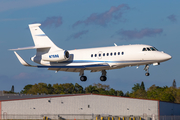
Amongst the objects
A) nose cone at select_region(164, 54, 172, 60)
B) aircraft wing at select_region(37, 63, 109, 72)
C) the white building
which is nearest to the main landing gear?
aircraft wing at select_region(37, 63, 109, 72)

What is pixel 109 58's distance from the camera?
44875mm

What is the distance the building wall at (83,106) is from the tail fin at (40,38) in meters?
7.98

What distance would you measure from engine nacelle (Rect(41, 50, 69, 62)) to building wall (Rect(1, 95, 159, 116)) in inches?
312

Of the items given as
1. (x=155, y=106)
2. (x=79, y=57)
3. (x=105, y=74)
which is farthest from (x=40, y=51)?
(x=155, y=106)

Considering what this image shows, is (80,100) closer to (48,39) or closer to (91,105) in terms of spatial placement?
(91,105)

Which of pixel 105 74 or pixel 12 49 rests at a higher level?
pixel 12 49

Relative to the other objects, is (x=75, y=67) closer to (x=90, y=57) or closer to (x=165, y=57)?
(x=90, y=57)

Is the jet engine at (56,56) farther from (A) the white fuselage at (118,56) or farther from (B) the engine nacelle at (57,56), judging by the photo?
(A) the white fuselage at (118,56)

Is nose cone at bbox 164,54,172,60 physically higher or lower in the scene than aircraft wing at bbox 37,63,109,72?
higher

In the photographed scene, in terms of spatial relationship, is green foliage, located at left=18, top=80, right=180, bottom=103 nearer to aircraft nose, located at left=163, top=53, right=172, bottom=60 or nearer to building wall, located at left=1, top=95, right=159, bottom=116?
building wall, located at left=1, top=95, right=159, bottom=116

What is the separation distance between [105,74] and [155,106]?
13216mm

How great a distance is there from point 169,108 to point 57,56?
2447cm

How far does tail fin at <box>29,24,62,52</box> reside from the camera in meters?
51.1

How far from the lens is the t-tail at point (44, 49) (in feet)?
157
